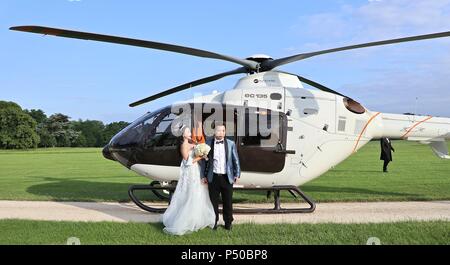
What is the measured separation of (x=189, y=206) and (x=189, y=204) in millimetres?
35

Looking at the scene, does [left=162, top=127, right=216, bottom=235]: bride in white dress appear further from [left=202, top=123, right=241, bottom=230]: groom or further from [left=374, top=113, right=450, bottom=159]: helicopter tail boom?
[left=374, top=113, right=450, bottom=159]: helicopter tail boom

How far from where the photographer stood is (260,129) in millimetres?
9117

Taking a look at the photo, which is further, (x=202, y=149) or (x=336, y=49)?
(x=336, y=49)

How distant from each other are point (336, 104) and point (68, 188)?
970cm

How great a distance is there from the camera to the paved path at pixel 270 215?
8.14 meters

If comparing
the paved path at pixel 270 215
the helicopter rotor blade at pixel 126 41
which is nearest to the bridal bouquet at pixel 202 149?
the paved path at pixel 270 215

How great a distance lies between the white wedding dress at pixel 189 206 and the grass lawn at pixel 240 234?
0.15 metres

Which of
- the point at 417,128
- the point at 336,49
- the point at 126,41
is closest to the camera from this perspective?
the point at 126,41

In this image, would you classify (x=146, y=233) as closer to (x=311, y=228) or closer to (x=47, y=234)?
(x=47, y=234)

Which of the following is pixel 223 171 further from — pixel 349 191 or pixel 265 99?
pixel 349 191

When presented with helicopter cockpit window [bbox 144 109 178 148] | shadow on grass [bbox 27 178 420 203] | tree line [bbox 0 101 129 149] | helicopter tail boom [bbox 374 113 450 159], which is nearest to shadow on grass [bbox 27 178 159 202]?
shadow on grass [bbox 27 178 420 203]

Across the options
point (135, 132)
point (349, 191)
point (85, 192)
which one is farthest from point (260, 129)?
point (85, 192)

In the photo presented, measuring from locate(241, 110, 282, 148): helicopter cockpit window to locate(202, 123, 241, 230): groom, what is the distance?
6.40ft

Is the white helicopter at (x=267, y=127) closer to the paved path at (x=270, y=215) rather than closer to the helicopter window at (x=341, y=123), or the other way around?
the helicopter window at (x=341, y=123)
